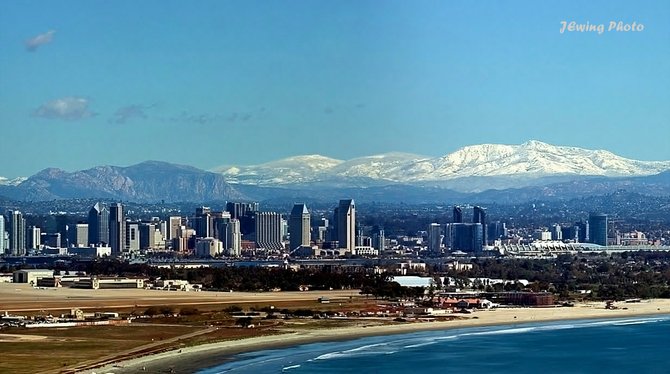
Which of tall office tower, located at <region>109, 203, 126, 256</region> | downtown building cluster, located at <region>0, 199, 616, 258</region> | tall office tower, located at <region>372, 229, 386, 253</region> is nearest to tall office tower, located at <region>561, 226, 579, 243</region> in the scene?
downtown building cluster, located at <region>0, 199, 616, 258</region>

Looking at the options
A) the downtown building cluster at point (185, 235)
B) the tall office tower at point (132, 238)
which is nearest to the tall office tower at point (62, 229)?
the downtown building cluster at point (185, 235)

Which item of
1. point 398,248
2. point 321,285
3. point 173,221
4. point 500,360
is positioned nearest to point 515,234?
point 398,248

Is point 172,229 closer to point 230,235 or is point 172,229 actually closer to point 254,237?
point 254,237

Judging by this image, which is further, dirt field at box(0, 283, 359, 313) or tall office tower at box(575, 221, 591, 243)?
tall office tower at box(575, 221, 591, 243)

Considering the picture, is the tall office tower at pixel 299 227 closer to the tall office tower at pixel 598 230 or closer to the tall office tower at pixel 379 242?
the tall office tower at pixel 379 242

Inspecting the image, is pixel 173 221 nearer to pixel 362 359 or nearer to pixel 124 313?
pixel 124 313

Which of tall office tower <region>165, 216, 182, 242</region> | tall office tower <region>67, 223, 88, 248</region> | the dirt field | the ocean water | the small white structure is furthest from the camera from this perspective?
tall office tower <region>165, 216, 182, 242</region>

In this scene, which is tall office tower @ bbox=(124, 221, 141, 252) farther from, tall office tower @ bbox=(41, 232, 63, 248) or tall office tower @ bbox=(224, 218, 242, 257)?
tall office tower @ bbox=(224, 218, 242, 257)

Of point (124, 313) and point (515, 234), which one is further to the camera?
point (515, 234)
